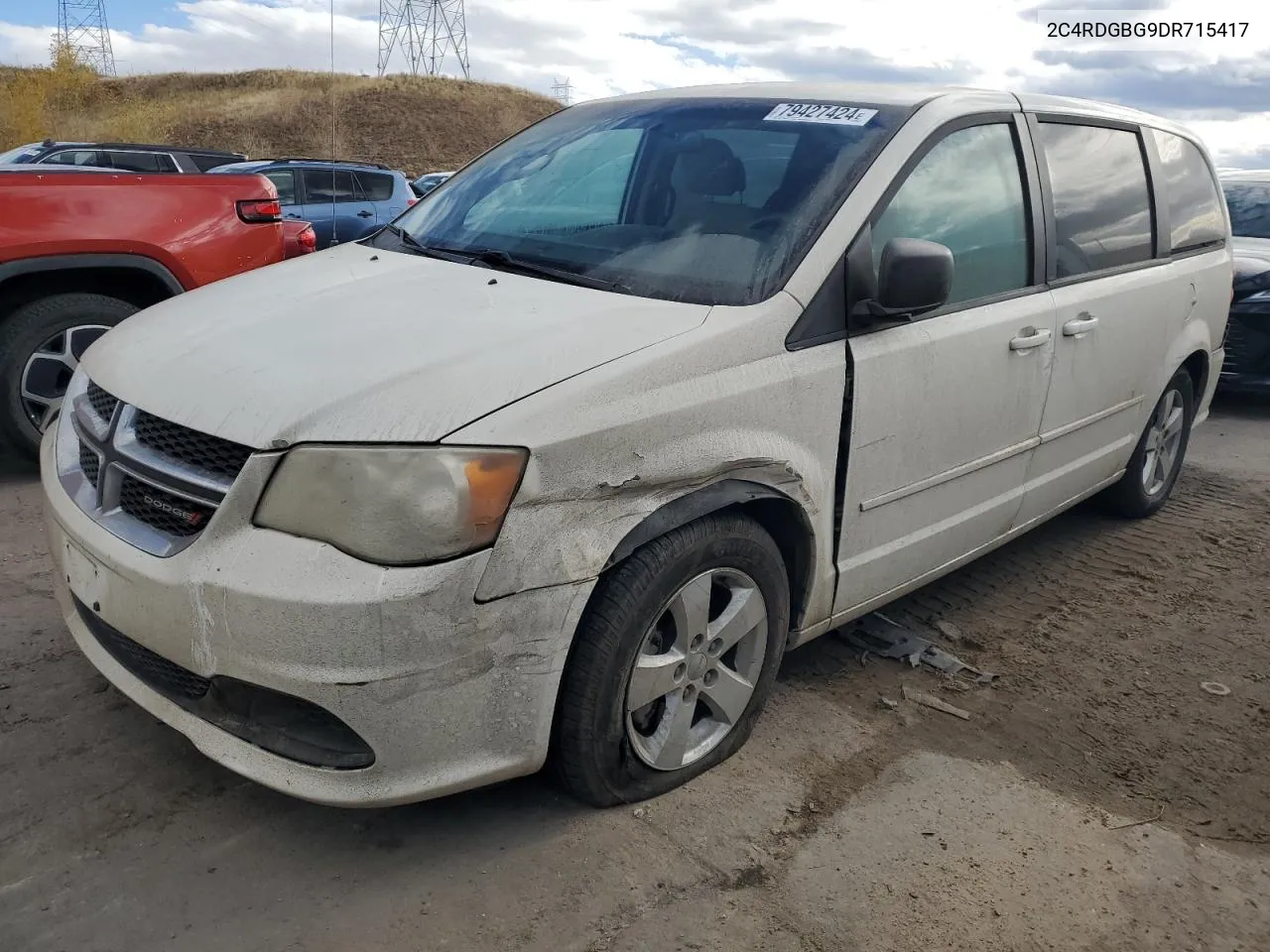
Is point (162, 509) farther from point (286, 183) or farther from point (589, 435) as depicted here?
point (286, 183)

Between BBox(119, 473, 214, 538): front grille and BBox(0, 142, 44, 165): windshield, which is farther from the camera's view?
BBox(0, 142, 44, 165): windshield

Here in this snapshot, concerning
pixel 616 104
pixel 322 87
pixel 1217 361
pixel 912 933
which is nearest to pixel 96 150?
pixel 616 104

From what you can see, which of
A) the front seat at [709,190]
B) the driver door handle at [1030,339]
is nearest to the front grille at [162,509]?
the front seat at [709,190]

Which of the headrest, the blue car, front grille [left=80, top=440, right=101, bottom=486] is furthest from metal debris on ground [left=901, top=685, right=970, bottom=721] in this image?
the blue car

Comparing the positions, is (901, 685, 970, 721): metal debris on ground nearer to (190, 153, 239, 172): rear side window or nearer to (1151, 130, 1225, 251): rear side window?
(1151, 130, 1225, 251): rear side window

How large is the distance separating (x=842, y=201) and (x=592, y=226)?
0.73 m

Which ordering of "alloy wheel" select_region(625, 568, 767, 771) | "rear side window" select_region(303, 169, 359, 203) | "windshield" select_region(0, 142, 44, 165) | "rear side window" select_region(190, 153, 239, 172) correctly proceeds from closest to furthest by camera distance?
1. "alloy wheel" select_region(625, 568, 767, 771)
2. "windshield" select_region(0, 142, 44, 165)
3. "rear side window" select_region(303, 169, 359, 203)
4. "rear side window" select_region(190, 153, 239, 172)

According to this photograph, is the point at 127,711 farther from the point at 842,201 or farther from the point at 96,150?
the point at 96,150

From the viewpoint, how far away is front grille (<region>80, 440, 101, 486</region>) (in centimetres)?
257

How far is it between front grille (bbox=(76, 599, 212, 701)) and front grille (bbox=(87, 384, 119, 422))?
1.58 feet

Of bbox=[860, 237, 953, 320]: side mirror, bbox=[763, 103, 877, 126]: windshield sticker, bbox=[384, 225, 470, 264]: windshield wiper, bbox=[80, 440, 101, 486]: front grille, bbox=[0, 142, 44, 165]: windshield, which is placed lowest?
bbox=[0, 142, 44, 165]: windshield

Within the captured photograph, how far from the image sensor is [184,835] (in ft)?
8.05

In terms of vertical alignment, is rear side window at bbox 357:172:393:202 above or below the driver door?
below

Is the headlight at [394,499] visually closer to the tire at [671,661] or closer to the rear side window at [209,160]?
the tire at [671,661]
